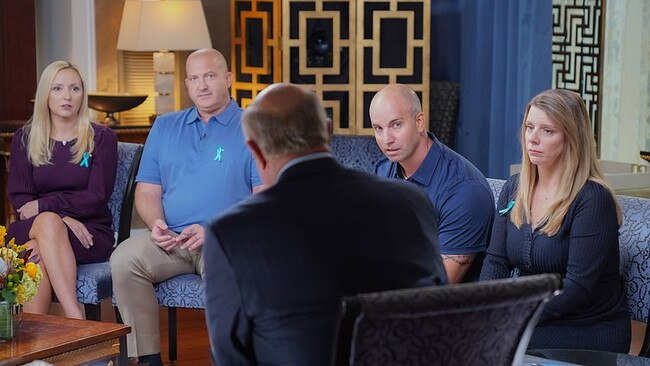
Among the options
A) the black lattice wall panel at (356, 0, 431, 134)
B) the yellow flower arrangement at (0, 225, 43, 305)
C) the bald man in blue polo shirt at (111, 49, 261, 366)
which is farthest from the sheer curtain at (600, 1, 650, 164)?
the yellow flower arrangement at (0, 225, 43, 305)

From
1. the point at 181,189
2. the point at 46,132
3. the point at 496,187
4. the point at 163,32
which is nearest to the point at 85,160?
the point at 46,132

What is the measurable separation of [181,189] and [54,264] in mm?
506

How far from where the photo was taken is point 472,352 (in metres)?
1.75

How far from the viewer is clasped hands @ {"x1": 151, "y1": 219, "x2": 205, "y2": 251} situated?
378cm

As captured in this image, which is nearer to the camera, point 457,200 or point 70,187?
point 457,200

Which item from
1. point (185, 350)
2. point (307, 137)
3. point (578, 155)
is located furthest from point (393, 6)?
point (307, 137)

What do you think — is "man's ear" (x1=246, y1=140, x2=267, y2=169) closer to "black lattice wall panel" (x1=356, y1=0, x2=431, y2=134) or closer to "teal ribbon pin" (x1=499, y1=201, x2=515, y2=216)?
"teal ribbon pin" (x1=499, y1=201, x2=515, y2=216)

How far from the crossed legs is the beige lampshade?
188cm

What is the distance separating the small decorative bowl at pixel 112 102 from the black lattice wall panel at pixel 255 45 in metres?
0.55

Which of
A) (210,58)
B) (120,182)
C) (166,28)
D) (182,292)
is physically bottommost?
(182,292)

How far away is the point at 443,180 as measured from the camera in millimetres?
3105

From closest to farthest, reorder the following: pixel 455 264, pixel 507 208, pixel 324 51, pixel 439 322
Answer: pixel 439 322, pixel 507 208, pixel 455 264, pixel 324 51

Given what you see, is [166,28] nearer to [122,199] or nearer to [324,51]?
[324,51]

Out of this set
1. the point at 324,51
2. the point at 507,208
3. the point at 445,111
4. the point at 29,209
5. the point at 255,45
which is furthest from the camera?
the point at 445,111
